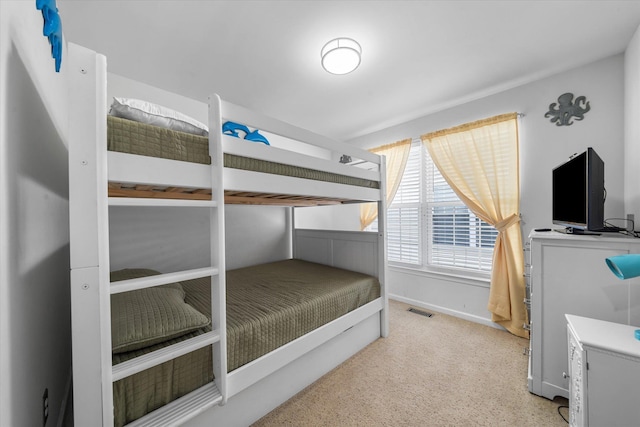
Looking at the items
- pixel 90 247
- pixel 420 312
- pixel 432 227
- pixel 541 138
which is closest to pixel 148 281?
pixel 90 247

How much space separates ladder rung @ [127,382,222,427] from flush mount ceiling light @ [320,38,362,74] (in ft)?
7.20

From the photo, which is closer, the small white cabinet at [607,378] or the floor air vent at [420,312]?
the small white cabinet at [607,378]

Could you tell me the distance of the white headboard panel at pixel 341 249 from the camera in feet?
7.89

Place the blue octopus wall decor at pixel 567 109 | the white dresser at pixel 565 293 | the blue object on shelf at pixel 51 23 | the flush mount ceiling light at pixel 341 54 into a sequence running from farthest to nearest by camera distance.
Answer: the blue octopus wall decor at pixel 567 109 → the flush mount ceiling light at pixel 341 54 → the white dresser at pixel 565 293 → the blue object on shelf at pixel 51 23

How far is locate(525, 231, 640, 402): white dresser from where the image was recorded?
132 cm

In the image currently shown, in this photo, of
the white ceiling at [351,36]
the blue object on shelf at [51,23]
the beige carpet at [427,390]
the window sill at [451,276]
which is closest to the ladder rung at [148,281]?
the blue object on shelf at [51,23]

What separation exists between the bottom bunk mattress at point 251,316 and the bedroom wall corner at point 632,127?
6.51 ft

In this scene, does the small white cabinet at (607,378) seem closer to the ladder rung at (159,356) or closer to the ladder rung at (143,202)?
the ladder rung at (159,356)

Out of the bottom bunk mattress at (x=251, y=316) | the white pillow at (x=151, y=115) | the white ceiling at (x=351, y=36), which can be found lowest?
the bottom bunk mattress at (x=251, y=316)

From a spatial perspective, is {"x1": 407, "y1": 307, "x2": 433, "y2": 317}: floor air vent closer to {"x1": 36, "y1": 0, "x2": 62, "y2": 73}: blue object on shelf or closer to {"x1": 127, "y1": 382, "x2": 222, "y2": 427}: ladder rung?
{"x1": 127, "y1": 382, "x2": 222, "y2": 427}: ladder rung

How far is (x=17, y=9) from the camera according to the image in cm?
82

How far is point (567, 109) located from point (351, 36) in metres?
2.08

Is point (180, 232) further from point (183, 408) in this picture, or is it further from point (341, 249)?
point (183, 408)

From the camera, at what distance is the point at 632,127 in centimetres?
179
